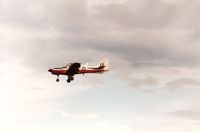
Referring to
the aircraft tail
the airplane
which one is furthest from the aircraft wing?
the aircraft tail

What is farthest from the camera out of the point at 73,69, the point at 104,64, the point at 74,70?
the point at 104,64

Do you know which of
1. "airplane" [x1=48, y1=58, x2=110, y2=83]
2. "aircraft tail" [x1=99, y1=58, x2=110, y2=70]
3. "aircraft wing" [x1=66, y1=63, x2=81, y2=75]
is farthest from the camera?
"aircraft tail" [x1=99, y1=58, x2=110, y2=70]

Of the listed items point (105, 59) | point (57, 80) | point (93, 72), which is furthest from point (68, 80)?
point (105, 59)

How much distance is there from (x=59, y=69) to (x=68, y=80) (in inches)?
106

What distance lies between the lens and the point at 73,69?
52.2 meters

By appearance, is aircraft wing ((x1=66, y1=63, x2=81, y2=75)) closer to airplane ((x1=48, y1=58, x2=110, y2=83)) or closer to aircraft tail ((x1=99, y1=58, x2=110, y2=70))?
airplane ((x1=48, y1=58, x2=110, y2=83))

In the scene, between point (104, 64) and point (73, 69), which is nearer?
point (73, 69)

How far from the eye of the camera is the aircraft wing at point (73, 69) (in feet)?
167

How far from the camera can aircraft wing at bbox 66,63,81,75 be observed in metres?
50.8

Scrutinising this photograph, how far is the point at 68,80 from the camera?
53.3 m

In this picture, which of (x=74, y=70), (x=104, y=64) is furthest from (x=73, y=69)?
(x=104, y=64)

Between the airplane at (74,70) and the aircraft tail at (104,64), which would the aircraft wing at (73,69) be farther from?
the aircraft tail at (104,64)

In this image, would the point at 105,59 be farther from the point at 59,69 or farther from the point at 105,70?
the point at 59,69

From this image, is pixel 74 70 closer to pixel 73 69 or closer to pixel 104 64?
pixel 73 69
